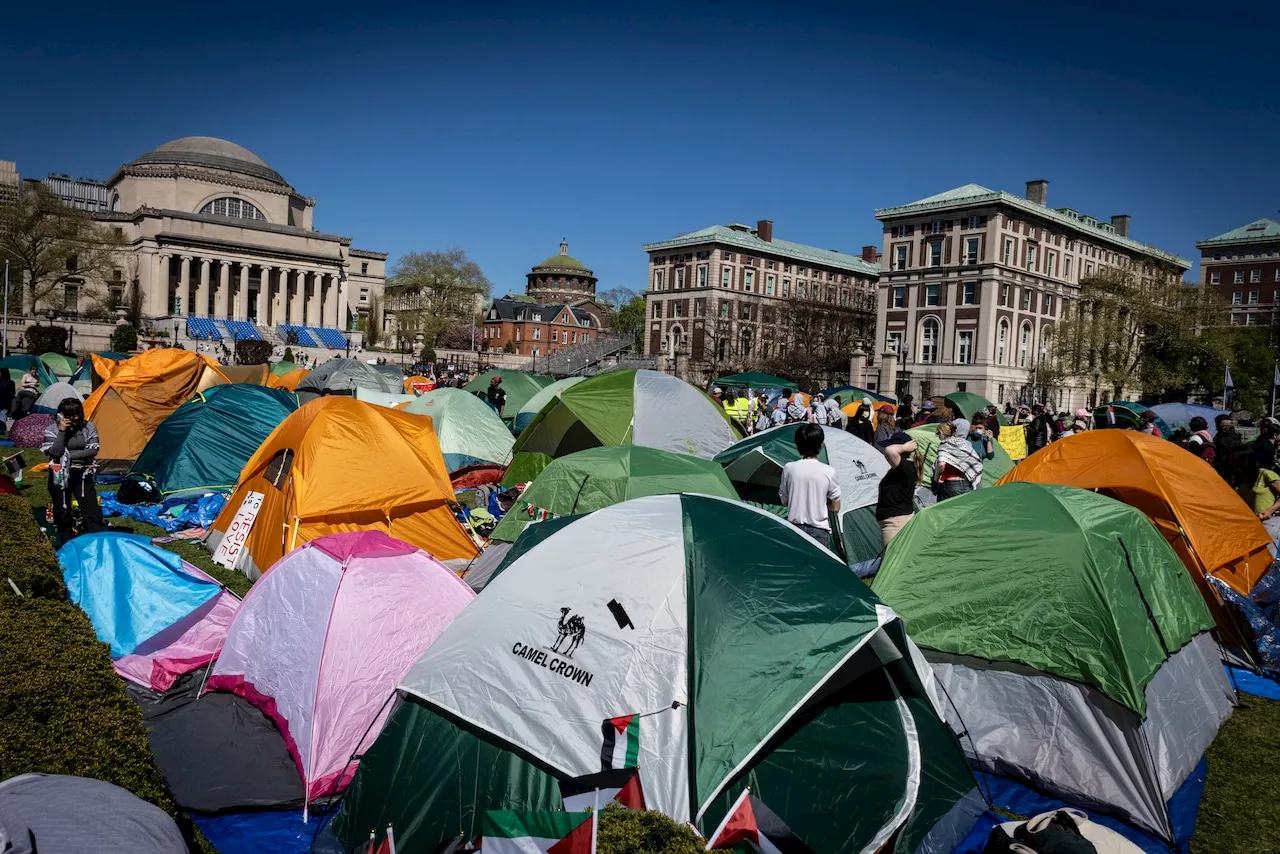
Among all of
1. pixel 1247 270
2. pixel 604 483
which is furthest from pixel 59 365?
pixel 1247 270

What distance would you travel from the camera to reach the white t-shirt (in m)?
6.43

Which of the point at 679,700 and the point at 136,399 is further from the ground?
the point at 136,399

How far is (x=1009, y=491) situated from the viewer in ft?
19.0

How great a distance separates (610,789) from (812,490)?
3.32 meters

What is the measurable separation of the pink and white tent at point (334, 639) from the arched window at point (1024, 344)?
56.7 m

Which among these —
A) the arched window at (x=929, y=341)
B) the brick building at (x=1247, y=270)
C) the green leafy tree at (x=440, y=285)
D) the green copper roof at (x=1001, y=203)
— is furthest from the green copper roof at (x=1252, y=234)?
the green leafy tree at (x=440, y=285)

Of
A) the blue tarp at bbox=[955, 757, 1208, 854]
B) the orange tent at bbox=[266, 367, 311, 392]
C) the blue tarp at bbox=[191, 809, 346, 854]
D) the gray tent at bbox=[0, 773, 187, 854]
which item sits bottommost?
the blue tarp at bbox=[191, 809, 346, 854]

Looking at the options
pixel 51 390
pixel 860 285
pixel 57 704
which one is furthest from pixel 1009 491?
pixel 860 285

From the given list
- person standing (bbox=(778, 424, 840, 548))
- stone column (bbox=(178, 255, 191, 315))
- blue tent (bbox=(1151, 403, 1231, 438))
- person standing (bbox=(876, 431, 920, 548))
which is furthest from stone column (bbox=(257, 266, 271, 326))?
person standing (bbox=(778, 424, 840, 548))

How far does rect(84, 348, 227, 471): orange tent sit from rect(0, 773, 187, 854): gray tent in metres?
14.0

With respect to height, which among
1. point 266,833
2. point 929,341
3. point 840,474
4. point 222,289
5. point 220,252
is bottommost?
point 266,833

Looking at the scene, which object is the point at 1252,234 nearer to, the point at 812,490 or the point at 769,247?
the point at 769,247

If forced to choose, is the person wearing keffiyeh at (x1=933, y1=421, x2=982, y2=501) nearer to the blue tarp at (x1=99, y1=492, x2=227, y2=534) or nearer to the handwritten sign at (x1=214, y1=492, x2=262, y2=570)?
the handwritten sign at (x1=214, y1=492, x2=262, y2=570)

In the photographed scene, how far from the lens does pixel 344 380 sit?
2311 centimetres
